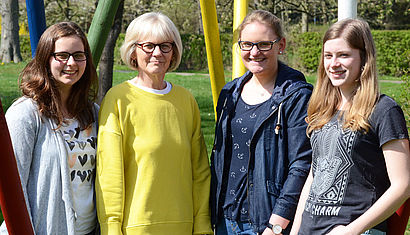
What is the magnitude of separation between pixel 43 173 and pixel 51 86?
420mm

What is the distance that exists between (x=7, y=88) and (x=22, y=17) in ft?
42.9

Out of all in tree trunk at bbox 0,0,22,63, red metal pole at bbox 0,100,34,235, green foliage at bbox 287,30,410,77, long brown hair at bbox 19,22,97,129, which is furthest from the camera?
tree trunk at bbox 0,0,22,63

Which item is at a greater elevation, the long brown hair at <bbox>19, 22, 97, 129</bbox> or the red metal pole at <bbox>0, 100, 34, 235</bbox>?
the long brown hair at <bbox>19, 22, 97, 129</bbox>

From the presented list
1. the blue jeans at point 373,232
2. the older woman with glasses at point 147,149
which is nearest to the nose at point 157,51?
the older woman with glasses at point 147,149

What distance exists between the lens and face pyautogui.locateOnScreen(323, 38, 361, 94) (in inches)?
89.0

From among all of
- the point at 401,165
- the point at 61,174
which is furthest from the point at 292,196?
the point at 61,174

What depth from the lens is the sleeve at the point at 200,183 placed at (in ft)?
9.29

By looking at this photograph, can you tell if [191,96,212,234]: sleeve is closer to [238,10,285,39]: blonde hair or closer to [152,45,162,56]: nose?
[152,45,162,56]: nose

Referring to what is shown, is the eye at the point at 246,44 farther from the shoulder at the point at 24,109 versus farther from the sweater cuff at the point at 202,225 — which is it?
the shoulder at the point at 24,109

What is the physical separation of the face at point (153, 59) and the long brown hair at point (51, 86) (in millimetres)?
265

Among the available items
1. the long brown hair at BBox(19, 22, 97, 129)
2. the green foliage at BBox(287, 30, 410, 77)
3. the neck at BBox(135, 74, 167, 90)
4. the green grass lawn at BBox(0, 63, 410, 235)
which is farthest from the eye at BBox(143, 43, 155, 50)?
the green foliage at BBox(287, 30, 410, 77)

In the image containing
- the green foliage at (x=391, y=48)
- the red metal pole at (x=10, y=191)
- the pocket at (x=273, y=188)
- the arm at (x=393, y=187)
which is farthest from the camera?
the green foliage at (x=391, y=48)

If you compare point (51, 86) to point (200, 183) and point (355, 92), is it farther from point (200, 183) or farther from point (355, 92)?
point (355, 92)

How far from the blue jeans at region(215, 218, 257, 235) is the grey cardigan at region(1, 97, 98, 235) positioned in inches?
30.8
